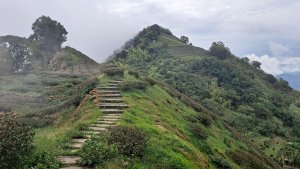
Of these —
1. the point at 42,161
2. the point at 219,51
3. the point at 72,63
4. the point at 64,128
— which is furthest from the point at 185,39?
the point at 42,161

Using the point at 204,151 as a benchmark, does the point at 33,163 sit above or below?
above

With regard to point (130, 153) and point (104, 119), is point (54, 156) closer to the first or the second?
point (130, 153)

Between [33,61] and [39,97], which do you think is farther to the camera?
[33,61]

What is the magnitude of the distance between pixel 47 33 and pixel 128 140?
263ft

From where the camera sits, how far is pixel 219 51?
10744 centimetres

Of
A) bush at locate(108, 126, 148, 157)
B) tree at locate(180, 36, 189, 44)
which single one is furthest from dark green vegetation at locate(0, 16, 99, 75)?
tree at locate(180, 36, 189, 44)

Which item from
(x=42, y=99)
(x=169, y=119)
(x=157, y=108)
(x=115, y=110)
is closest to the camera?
(x=115, y=110)

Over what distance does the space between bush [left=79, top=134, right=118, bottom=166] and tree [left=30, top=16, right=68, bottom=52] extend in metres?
78.6

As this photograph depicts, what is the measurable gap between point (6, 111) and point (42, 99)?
4.81 metres

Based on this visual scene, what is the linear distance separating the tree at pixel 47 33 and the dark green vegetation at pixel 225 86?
1436cm

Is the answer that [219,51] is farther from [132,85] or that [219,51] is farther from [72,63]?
[132,85]

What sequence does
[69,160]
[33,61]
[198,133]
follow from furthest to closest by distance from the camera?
1. [33,61]
2. [198,133]
3. [69,160]

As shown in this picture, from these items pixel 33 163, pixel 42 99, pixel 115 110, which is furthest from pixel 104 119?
pixel 42 99

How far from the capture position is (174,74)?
75688mm
